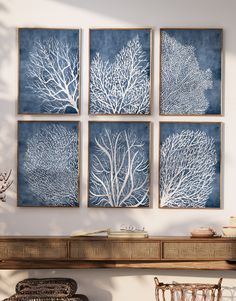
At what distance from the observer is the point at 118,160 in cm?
538

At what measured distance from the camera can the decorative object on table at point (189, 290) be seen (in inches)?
188

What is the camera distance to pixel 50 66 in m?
5.39

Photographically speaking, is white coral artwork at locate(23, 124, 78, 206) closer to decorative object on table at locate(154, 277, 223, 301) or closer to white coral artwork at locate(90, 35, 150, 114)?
white coral artwork at locate(90, 35, 150, 114)

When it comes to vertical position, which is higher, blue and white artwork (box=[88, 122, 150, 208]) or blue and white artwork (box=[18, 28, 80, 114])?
blue and white artwork (box=[18, 28, 80, 114])

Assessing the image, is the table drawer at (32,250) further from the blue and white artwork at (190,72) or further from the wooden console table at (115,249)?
the blue and white artwork at (190,72)

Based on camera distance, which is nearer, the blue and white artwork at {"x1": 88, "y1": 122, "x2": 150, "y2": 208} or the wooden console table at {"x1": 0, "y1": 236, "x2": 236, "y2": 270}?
the wooden console table at {"x1": 0, "y1": 236, "x2": 236, "y2": 270}

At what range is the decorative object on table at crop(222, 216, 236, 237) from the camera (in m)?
5.15

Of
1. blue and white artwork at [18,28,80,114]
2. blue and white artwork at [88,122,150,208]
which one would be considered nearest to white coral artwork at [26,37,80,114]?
blue and white artwork at [18,28,80,114]

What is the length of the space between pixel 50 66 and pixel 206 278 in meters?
1.81

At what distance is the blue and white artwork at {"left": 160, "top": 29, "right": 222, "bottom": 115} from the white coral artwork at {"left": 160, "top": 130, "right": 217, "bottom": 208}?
19cm

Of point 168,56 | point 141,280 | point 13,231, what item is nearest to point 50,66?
point 168,56

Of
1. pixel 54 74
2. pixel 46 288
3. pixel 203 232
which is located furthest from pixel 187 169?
pixel 46 288

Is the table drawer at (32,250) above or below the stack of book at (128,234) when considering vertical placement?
below

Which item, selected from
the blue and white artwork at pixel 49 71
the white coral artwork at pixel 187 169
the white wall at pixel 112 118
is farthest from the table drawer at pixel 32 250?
the blue and white artwork at pixel 49 71
